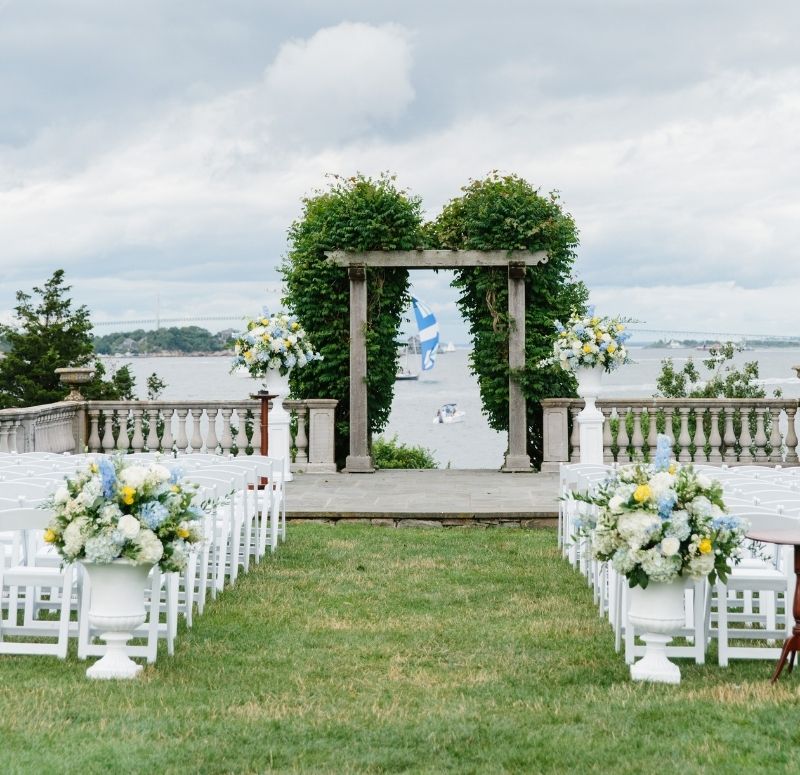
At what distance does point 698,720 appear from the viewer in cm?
465

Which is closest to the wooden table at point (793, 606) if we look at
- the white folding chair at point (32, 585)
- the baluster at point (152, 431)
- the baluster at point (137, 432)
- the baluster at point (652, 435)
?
the white folding chair at point (32, 585)

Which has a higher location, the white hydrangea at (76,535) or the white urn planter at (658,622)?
the white hydrangea at (76,535)

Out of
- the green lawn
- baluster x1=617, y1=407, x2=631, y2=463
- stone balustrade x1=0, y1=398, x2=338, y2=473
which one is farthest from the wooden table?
stone balustrade x1=0, y1=398, x2=338, y2=473

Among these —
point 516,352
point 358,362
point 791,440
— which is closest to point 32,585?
point 358,362

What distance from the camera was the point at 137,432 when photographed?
48.2 ft

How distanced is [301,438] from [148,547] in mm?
9720

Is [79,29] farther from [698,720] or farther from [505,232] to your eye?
[698,720]

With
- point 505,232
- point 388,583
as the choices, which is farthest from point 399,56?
point 388,583

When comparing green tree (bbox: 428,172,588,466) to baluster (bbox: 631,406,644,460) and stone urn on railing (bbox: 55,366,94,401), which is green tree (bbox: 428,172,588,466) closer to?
baluster (bbox: 631,406,644,460)

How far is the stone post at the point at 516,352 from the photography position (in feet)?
49.3

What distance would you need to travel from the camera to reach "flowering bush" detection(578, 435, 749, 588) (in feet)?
17.1

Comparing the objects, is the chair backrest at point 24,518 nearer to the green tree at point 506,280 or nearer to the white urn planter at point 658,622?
the white urn planter at point 658,622

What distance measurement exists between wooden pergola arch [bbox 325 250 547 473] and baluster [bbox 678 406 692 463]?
76.3 inches

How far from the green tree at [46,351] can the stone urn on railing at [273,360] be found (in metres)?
17.6
